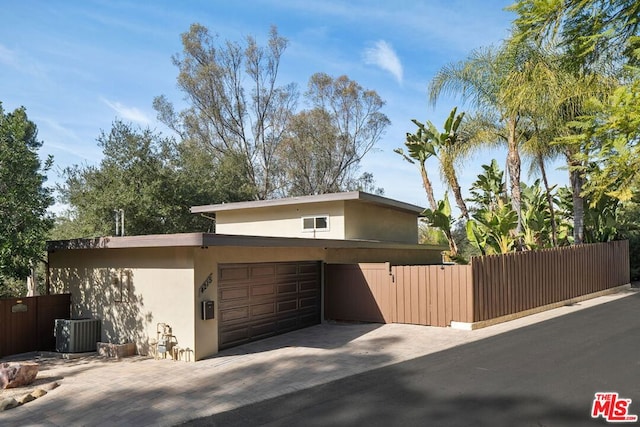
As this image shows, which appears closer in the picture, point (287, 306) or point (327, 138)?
point (287, 306)

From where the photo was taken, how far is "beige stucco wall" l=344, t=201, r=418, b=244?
655 inches

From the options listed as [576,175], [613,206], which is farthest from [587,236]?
[576,175]

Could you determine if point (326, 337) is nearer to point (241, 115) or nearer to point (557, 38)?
point (557, 38)

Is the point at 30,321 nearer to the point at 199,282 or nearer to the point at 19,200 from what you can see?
the point at 19,200

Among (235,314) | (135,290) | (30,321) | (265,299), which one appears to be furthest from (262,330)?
(30,321)

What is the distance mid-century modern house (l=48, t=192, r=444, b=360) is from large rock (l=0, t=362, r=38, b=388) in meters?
2.54

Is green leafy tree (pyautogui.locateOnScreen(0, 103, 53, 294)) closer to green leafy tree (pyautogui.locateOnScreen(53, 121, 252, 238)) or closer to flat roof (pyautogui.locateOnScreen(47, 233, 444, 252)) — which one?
flat roof (pyautogui.locateOnScreen(47, 233, 444, 252))

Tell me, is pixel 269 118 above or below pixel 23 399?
above

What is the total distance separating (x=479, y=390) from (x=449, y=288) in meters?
5.83

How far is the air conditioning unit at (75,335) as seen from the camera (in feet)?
36.9

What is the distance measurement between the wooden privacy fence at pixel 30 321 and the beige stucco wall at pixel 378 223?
8819mm

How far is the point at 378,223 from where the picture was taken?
60.1ft

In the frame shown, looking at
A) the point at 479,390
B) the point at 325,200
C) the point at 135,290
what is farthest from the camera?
the point at 325,200

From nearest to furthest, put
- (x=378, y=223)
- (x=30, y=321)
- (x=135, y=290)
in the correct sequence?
(x=135, y=290)
(x=30, y=321)
(x=378, y=223)
